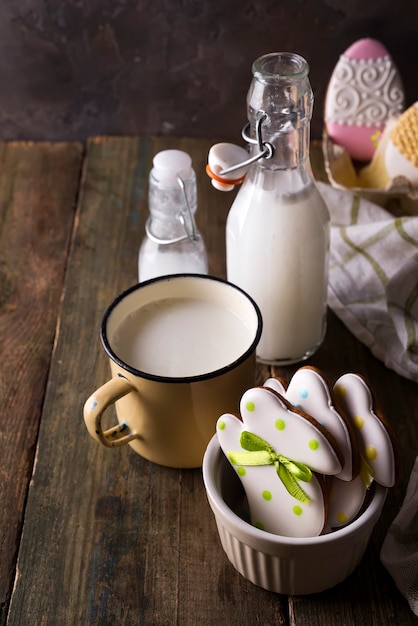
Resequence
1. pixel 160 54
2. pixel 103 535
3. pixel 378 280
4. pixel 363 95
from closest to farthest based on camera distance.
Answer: pixel 103 535, pixel 378 280, pixel 363 95, pixel 160 54

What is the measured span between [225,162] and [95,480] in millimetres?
309

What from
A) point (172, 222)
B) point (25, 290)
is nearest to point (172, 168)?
point (172, 222)

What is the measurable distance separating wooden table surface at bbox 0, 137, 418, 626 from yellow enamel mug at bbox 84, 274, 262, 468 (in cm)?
5

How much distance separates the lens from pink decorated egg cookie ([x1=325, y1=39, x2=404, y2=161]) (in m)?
1.08

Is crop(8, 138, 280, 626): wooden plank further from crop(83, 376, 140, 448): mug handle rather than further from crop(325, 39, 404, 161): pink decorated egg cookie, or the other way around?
crop(325, 39, 404, 161): pink decorated egg cookie

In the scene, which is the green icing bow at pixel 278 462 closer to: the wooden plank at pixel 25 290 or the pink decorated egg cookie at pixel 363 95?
the wooden plank at pixel 25 290

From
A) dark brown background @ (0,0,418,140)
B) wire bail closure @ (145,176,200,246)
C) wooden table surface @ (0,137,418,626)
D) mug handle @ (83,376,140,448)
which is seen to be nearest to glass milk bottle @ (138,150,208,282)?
wire bail closure @ (145,176,200,246)

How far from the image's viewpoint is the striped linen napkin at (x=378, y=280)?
33.8 inches

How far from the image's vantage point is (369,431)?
1.98 ft

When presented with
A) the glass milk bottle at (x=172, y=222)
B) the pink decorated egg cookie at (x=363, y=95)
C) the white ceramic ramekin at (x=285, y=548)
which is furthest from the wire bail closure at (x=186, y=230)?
the pink decorated egg cookie at (x=363, y=95)

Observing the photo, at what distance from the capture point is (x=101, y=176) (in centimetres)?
116

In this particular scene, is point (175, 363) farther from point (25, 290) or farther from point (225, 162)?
point (25, 290)

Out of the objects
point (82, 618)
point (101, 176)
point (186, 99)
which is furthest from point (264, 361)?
point (186, 99)

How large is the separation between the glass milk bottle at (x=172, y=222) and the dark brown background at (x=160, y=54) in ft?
1.40
